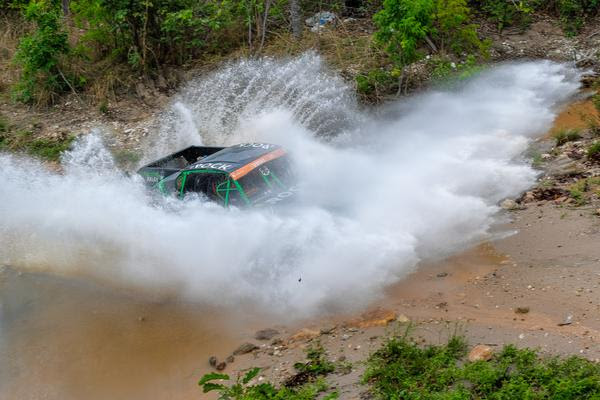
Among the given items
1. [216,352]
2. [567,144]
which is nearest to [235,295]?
[216,352]

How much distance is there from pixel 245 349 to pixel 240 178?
10.1ft

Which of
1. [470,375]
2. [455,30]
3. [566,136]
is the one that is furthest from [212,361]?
[455,30]

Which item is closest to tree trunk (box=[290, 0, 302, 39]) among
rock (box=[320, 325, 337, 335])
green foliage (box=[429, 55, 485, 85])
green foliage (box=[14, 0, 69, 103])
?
green foliage (box=[429, 55, 485, 85])

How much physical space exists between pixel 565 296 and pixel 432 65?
1071cm

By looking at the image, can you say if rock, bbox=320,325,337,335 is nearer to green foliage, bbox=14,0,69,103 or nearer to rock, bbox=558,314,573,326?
rock, bbox=558,314,573,326

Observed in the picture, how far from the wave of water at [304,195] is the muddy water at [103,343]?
1.78ft

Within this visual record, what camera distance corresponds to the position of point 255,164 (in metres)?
10.2

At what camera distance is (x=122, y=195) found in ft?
38.2

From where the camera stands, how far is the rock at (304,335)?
7684mm

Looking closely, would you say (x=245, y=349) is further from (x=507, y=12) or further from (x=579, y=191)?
(x=507, y=12)

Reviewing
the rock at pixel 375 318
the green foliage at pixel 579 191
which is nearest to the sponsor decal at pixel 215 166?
the rock at pixel 375 318

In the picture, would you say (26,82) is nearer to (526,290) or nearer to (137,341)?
(137,341)

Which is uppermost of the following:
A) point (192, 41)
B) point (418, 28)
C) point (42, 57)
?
point (418, 28)

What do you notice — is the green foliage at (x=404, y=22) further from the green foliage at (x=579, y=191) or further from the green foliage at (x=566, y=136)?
the green foliage at (x=579, y=191)
